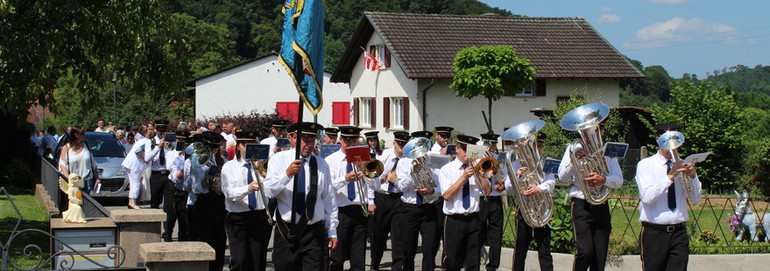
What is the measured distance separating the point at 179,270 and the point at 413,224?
4.52 m

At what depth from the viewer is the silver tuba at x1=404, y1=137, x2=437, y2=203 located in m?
10.9

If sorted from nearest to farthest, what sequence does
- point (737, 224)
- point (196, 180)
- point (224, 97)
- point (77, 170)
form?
point (196, 180) < point (737, 224) < point (77, 170) < point (224, 97)

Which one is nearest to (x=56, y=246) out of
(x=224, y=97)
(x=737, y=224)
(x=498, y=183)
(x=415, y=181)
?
(x=415, y=181)

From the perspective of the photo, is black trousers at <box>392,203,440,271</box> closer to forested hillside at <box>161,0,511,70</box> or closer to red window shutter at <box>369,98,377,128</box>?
red window shutter at <box>369,98,377,128</box>

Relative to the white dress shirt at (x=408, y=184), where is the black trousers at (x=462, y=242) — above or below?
below

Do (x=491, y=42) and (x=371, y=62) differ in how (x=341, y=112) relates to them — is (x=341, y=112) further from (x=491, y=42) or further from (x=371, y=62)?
(x=491, y=42)

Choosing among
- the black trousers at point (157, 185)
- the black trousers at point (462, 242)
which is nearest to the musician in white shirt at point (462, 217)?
the black trousers at point (462, 242)

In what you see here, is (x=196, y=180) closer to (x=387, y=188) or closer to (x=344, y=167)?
(x=344, y=167)

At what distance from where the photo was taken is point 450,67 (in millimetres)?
40156

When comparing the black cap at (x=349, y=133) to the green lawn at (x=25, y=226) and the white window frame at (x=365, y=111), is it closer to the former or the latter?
the green lawn at (x=25, y=226)

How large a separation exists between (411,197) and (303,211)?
10.5 ft

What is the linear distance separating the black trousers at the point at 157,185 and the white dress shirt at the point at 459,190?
6.32 meters

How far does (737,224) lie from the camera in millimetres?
13594

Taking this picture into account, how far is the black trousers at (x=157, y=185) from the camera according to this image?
15.2 meters
